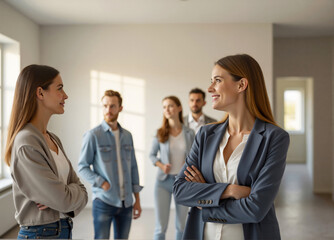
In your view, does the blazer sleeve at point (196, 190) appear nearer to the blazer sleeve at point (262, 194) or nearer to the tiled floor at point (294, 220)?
the blazer sleeve at point (262, 194)

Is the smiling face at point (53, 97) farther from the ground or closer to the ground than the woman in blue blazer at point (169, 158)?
farther from the ground

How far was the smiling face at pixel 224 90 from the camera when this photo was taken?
6.05 feet

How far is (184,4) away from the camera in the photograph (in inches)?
211

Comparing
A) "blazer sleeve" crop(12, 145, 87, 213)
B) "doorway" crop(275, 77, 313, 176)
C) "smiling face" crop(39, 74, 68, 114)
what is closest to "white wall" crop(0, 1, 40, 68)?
"smiling face" crop(39, 74, 68, 114)

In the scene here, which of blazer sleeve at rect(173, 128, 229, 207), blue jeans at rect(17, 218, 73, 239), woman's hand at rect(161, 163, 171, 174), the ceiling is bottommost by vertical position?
blue jeans at rect(17, 218, 73, 239)

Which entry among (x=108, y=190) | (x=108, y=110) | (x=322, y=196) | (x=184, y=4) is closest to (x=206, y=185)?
(x=108, y=190)

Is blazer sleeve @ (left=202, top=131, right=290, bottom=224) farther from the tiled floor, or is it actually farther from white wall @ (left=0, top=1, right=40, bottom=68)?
white wall @ (left=0, top=1, right=40, bottom=68)

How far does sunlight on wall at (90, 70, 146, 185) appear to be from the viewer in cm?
652

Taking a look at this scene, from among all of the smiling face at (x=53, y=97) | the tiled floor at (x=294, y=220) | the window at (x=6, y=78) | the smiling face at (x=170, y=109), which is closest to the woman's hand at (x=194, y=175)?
the smiling face at (x=53, y=97)

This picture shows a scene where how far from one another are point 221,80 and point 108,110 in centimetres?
155

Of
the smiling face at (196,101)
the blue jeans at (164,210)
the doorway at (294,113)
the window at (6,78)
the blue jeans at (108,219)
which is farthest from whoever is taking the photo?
the doorway at (294,113)

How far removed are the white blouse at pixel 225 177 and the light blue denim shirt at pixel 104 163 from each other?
1.38 metres

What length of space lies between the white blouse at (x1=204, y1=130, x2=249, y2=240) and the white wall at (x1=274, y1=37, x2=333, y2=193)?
6.42 m

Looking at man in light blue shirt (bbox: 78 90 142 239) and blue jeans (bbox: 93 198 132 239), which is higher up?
man in light blue shirt (bbox: 78 90 142 239)
